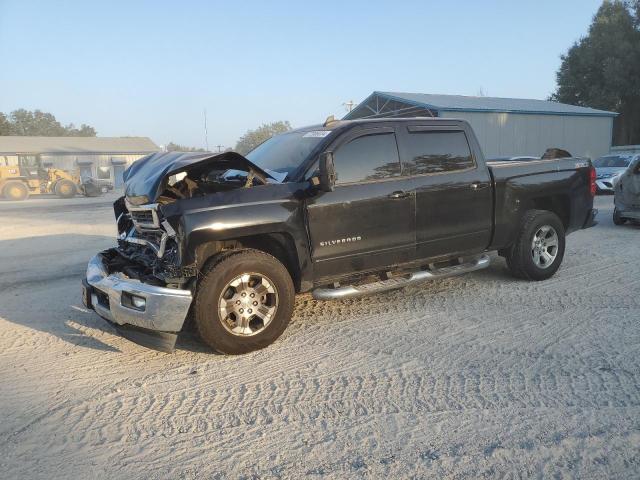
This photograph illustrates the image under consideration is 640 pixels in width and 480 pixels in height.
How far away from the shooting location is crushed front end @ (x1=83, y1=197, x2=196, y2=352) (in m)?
3.83

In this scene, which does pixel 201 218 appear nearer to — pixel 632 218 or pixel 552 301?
pixel 552 301

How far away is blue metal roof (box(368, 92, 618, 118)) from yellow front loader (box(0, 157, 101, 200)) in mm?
18462

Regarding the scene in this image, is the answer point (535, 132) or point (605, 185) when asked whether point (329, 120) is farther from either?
point (535, 132)

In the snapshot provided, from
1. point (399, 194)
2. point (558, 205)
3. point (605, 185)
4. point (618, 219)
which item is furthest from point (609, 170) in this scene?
point (399, 194)

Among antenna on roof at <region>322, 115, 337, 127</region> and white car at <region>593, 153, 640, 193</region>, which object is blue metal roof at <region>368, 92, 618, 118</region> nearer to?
white car at <region>593, 153, 640, 193</region>

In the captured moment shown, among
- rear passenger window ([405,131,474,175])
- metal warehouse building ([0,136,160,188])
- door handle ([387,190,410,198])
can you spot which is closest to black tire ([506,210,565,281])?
rear passenger window ([405,131,474,175])

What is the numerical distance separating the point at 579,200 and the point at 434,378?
Result: 13.5 ft

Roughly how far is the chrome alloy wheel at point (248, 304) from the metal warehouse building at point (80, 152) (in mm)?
45929

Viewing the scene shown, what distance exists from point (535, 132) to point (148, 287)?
94.5ft

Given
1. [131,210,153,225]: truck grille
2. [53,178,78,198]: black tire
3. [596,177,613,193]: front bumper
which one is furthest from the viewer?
[53,178,78,198]: black tire

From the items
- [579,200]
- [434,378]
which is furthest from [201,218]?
[579,200]

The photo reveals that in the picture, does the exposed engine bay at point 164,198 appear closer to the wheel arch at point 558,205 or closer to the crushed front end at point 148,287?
the crushed front end at point 148,287

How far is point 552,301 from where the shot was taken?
535 centimetres

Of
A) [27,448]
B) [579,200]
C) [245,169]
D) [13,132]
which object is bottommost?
[27,448]
